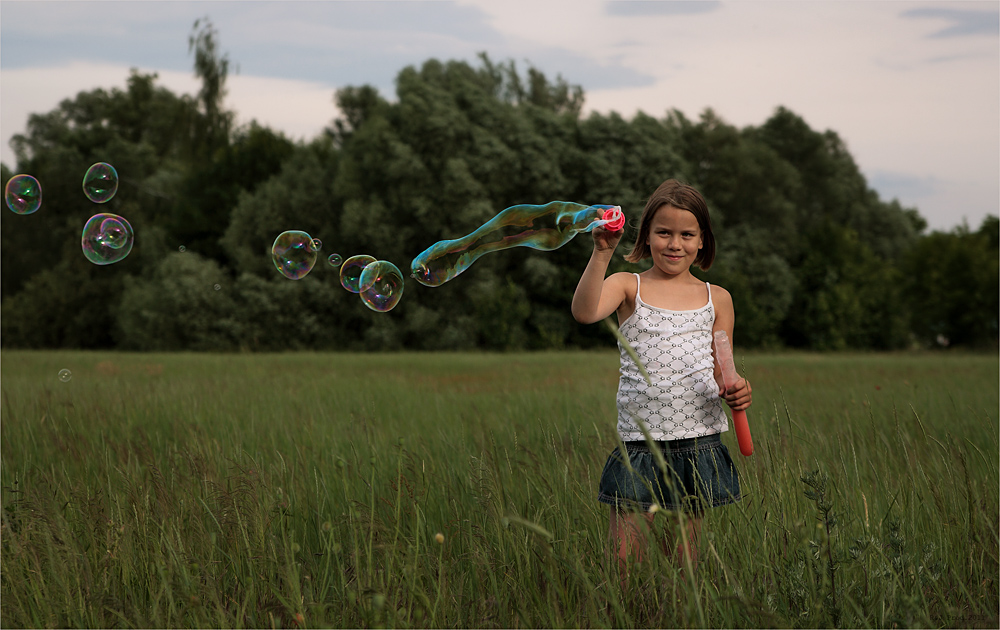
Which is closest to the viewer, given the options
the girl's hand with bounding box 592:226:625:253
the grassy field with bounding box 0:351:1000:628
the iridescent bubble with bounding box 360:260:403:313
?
the grassy field with bounding box 0:351:1000:628

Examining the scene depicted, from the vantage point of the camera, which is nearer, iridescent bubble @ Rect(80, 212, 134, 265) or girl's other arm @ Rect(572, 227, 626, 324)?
girl's other arm @ Rect(572, 227, 626, 324)

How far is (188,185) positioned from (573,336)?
65.4 ft

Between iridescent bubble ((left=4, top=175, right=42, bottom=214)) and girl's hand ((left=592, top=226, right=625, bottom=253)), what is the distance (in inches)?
225

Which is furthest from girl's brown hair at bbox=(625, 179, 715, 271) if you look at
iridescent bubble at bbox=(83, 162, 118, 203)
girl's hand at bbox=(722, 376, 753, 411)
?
iridescent bubble at bbox=(83, 162, 118, 203)

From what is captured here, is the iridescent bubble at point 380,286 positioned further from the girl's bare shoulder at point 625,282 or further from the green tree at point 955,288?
the green tree at point 955,288

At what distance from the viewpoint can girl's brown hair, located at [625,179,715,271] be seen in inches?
127

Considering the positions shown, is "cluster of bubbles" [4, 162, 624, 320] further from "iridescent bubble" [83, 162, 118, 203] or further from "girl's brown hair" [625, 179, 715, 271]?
"girl's brown hair" [625, 179, 715, 271]

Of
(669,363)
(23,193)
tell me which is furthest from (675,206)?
(23,193)

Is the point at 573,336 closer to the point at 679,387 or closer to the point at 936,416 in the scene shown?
the point at 936,416

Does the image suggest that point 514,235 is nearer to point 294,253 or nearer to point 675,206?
point 675,206

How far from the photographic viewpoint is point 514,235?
3.95 m

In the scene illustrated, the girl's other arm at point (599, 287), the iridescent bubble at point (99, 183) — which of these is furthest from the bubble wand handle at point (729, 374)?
the iridescent bubble at point (99, 183)

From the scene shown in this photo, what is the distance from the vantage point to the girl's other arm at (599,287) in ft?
9.41

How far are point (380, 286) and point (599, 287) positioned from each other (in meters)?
2.24
